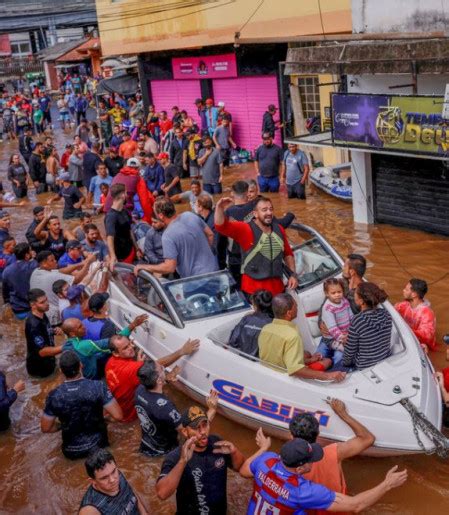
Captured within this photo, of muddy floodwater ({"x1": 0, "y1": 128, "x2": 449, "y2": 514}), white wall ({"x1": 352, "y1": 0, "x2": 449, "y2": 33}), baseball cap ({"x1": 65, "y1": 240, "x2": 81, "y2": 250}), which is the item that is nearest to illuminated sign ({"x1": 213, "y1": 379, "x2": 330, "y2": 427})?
muddy floodwater ({"x1": 0, "y1": 128, "x2": 449, "y2": 514})

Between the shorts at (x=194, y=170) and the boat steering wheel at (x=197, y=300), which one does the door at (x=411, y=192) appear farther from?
the shorts at (x=194, y=170)

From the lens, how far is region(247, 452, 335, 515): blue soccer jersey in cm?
459

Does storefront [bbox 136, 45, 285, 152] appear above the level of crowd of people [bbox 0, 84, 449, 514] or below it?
above

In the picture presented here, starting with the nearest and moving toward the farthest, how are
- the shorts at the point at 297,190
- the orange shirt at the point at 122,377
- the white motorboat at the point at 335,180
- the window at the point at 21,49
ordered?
1. the orange shirt at the point at 122,377
2. the white motorboat at the point at 335,180
3. the shorts at the point at 297,190
4. the window at the point at 21,49

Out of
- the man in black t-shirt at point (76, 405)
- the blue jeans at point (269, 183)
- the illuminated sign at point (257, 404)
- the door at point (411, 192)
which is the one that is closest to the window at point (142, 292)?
the illuminated sign at point (257, 404)

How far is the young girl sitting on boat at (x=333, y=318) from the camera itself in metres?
7.38

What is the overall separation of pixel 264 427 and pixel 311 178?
10967mm

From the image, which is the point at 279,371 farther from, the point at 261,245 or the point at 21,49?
the point at 21,49

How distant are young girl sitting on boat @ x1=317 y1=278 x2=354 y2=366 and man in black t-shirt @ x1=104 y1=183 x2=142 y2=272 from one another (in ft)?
10.7

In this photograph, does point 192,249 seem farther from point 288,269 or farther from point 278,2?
point 278,2

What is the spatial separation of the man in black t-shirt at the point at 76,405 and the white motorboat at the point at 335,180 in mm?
10048

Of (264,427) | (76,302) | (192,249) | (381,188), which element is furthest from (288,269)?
(381,188)

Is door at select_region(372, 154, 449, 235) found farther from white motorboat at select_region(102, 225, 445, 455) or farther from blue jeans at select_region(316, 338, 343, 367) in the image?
blue jeans at select_region(316, 338, 343, 367)

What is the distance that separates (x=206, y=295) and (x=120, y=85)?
22.3 meters
